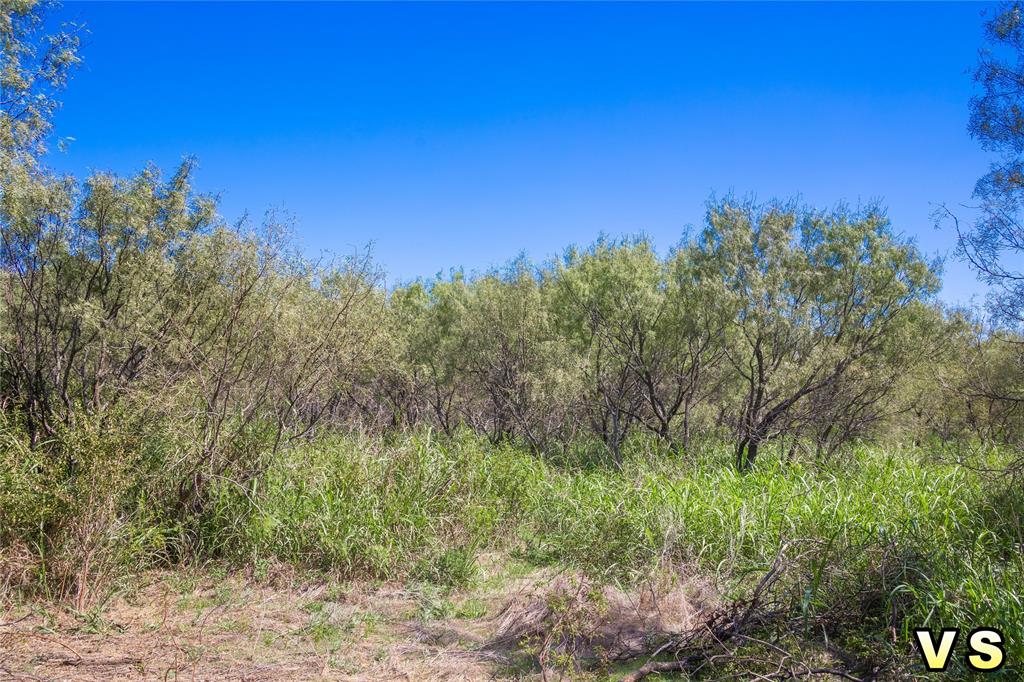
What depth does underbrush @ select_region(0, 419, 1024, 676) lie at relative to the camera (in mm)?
4273

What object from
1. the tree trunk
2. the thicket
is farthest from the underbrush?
the tree trunk

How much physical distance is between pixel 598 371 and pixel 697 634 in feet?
24.8

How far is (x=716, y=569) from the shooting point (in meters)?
5.47

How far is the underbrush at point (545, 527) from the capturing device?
427cm

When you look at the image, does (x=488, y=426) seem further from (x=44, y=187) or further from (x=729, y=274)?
(x=44, y=187)

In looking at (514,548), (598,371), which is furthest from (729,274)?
(514,548)

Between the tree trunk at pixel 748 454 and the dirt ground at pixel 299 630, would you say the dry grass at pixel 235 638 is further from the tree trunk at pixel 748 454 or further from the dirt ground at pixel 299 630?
the tree trunk at pixel 748 454

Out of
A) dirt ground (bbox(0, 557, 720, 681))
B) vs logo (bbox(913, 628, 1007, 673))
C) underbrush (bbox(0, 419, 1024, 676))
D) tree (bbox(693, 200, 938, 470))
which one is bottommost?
dirt ground (bbox(0, 557, 720, 681))

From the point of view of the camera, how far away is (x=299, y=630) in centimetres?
492

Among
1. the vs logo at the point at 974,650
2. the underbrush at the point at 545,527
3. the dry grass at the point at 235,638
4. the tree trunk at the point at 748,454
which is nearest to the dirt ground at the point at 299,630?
the dry grass at the point at 235,638

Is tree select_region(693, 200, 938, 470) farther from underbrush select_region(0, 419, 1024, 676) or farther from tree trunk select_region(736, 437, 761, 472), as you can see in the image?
underbrush select_region(0, 419, 1024, 676)

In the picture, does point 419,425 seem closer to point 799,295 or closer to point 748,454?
point 748,454

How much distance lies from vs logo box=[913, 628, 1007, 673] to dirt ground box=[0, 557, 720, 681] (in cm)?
146

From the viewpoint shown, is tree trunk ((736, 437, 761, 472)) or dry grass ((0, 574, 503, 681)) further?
tree trunk ((736, 437, 761, 472))
